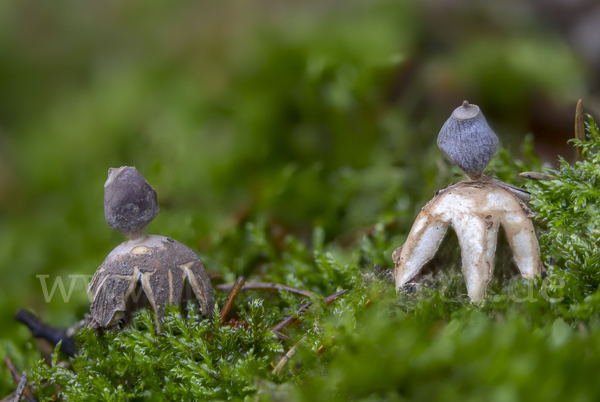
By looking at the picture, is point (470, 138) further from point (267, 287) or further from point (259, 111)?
point (259, 111)

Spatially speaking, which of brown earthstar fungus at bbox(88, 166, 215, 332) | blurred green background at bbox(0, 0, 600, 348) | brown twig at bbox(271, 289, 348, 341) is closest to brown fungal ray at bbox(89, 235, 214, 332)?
brown earthstar fungus at bbox(88, 166, 215, 332)

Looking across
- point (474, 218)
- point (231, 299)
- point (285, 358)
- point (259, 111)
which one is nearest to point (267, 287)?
point (231, 299)

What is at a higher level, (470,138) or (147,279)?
(470,138)

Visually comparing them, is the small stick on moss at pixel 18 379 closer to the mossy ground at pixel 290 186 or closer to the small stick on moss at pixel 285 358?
the mossy ground at pixel 290 186

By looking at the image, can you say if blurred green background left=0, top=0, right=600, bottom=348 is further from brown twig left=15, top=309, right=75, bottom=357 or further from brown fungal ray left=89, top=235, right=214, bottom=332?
brown fungal ray left=89, top=235, right=214, bottom=332

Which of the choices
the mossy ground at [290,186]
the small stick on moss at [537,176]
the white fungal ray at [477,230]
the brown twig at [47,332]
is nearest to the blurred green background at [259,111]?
the mossy ground at [290,186]

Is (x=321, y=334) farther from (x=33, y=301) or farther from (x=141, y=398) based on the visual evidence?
(x=33, y=301)

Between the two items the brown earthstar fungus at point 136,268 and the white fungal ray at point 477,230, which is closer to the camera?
the white fungal ray at point 477,230
